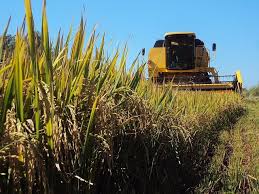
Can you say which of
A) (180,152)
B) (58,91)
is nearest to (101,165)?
(58,91)

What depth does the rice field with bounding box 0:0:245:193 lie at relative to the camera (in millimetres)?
2480

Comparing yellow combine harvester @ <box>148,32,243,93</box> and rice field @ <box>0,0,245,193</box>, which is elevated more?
yellow combine harvester @ <box>148,32,243,93</box>

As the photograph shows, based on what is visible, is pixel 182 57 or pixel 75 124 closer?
pixel 75 124

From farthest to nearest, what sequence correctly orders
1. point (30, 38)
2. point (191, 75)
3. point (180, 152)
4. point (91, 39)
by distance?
point (191, 75) < point (180, 152) < point (91, 39) < point (30, 38)

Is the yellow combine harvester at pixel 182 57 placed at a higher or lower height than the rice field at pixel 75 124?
higher

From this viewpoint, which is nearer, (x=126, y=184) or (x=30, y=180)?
(x=30, y=180)

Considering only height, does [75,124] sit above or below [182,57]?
below

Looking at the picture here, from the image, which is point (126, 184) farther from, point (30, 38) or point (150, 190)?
point (30, 38)

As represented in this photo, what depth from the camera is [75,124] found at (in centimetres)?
275

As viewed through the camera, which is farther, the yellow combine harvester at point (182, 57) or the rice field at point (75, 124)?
the yellow combine harvester at point (182, 57)

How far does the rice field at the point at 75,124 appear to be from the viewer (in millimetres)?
2480

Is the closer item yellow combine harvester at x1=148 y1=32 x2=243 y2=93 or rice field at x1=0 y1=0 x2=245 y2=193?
rice field at x1=0 y1=0 x2=245 y2=193

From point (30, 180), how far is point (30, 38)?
2.53 feet

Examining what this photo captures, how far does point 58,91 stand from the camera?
2869mm
